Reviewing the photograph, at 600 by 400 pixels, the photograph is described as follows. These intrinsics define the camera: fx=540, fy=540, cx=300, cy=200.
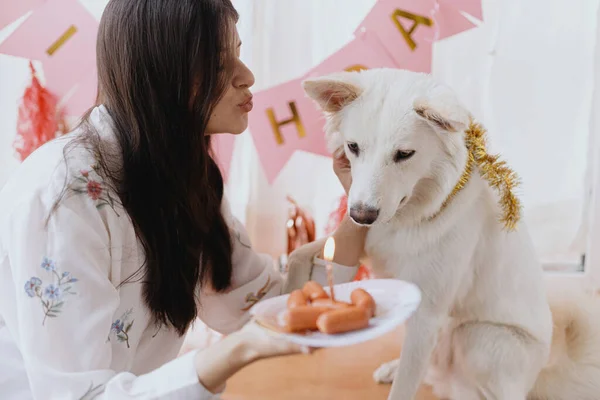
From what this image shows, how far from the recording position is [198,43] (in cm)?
86

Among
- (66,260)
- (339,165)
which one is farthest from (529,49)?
(66,260)

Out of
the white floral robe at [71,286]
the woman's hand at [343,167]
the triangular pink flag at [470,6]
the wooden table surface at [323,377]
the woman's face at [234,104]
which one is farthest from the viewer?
the triangular pink flag at [470,6]

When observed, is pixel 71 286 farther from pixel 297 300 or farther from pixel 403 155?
pixel 403 155

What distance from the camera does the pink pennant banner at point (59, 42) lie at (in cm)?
173

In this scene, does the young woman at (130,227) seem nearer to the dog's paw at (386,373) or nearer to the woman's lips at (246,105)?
the woman's lips at (246,105)

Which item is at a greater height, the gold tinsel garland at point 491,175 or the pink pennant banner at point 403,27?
the pink pennant banner at point 403,27

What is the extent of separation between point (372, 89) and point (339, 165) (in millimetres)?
196

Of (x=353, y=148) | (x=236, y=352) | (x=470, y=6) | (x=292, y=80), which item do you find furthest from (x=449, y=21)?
(x=236, y=352)

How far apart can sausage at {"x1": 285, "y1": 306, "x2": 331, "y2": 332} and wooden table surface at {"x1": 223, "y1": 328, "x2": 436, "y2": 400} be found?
2.39ft

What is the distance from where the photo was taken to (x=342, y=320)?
2.02ft

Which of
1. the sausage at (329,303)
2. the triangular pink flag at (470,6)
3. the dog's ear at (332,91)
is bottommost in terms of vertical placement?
the sausage at (329,303)

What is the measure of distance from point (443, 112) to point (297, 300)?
367 millimetres

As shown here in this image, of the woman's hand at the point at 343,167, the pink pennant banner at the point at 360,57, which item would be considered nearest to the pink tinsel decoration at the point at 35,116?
the pink pennant banner at the point at 360,57

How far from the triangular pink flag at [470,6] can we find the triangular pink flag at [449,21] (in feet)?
0.03
